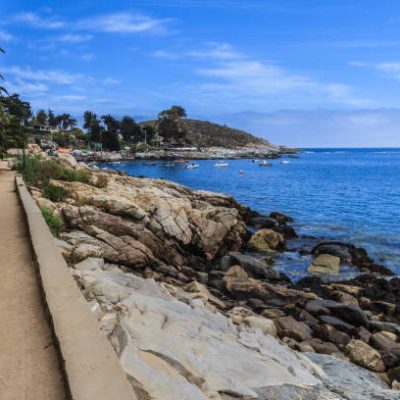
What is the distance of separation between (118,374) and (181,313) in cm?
453

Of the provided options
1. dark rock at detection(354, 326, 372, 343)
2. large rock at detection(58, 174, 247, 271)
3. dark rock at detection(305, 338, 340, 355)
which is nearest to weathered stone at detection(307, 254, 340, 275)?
large rock at detection(58, 174, 247, 271)

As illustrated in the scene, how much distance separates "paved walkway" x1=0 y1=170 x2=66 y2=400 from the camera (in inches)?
164

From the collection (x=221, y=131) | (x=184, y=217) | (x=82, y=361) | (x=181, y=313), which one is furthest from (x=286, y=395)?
(x=221, y=131)

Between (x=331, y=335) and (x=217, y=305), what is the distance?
3.11 meters

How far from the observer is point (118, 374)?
4.07 metres

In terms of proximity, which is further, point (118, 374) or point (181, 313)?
point (181, 313)

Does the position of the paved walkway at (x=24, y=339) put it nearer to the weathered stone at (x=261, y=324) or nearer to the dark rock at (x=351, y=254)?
the weathered stone at (x=261, y=324)

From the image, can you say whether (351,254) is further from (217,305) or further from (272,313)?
(217,305)

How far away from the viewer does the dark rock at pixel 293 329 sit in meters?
11.0

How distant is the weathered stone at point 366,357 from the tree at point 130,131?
142368 mm

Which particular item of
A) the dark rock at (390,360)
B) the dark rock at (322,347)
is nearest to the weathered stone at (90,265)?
the dark rock at (322,347)

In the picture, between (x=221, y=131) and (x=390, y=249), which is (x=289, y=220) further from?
(x=221, y=131)

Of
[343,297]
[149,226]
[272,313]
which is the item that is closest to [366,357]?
[272,313]

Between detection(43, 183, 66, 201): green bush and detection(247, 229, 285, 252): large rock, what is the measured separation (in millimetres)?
10897
